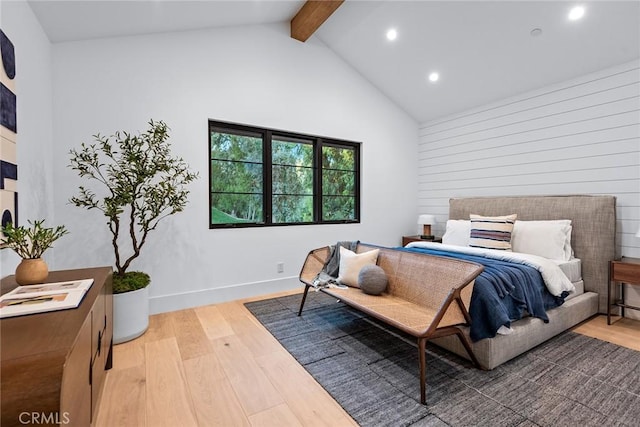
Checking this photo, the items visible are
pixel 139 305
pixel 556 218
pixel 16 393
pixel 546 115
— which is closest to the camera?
pixel 16 393

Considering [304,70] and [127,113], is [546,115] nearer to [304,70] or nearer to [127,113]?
[304,70]

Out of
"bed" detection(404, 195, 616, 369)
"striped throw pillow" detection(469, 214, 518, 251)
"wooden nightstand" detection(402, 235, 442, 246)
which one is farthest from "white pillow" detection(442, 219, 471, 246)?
"wooden nightstand" detection(402, 235, 442, 246)

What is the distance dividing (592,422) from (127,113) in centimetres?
420

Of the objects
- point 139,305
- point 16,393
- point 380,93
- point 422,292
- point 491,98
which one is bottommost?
point 139,305

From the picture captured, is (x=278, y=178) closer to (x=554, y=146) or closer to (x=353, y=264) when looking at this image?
(x=353, y=264)

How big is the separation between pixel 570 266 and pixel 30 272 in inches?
171

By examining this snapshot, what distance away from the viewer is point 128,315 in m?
2.54

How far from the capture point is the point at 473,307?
2.14 metres

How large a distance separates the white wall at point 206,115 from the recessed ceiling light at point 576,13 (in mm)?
2451

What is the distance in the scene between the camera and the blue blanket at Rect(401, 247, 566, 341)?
2.08m

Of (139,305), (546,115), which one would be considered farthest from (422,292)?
(546,115)

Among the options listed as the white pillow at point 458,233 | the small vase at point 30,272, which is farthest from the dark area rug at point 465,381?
the small vase at point 30,272

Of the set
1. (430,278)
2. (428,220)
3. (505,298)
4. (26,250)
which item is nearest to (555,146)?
(428,220)

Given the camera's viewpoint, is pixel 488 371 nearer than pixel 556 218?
Yes
